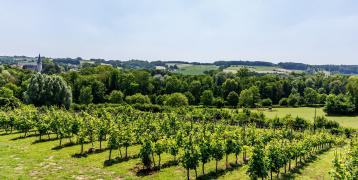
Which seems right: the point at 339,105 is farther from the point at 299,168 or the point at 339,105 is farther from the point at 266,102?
the point at 299,168

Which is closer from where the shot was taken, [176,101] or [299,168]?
[299,168]

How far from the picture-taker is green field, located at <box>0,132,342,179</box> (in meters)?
32.9

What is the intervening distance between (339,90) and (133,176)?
12628 cm

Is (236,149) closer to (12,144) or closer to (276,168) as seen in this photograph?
(276,168)

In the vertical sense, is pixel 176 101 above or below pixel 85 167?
above

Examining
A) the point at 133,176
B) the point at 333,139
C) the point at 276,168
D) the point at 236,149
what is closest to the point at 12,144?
the point at 133,176

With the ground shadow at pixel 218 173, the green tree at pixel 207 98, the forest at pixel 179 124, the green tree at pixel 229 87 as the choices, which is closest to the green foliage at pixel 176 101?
the forest at pixel 179 124

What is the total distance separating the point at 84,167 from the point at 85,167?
0.11 metres

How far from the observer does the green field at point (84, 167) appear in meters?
32.9

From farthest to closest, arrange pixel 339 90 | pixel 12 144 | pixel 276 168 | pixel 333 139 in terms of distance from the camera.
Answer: pixel 339 90
pixel 333 139
pixel 12 144
pixel 276 168

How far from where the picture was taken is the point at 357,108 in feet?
345

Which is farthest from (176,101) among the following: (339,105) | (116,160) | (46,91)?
(116,160)

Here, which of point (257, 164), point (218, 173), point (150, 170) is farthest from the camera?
point (150, 170)

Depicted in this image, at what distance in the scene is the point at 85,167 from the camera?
35844mm
